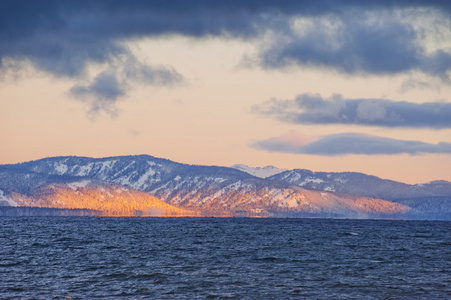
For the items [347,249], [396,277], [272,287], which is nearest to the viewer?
[272,287]

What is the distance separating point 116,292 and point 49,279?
40.9ft

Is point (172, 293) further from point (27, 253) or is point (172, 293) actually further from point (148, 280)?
point (27, 253)

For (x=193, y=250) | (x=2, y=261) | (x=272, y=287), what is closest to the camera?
(x=272, y=287)

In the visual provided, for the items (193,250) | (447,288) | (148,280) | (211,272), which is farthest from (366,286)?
(193,250)

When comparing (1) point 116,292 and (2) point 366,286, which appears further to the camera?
(2) point 366,286

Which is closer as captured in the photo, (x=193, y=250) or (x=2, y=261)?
(x=2, y=261)

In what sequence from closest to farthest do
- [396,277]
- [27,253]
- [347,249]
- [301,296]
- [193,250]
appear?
[301,296] < [396,277] < [27,253] < [193,250] < [347,249]

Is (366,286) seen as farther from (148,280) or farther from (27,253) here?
(27,253)

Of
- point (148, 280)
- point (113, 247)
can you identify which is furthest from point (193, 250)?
point (148, 280)

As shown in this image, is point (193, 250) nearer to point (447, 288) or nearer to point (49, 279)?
point (49, 279)

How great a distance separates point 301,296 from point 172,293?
13.5 metres

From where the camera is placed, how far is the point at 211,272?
7594cm

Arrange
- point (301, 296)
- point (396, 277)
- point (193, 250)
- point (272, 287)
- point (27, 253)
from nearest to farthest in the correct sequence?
1. point (301, 296)
2. point (272, 287)
3. point (396, 277)
4. point (27, 253)
5. point (193, 250)

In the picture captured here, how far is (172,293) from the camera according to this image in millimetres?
59938
